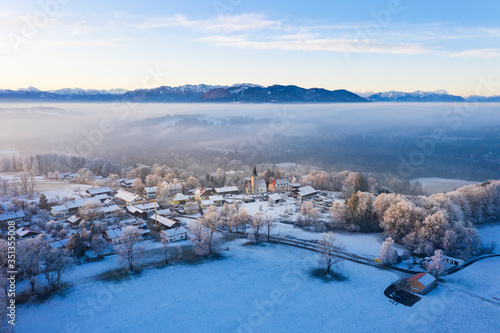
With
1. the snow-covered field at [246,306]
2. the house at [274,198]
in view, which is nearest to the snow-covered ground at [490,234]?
the snow-covered field at [246,306]

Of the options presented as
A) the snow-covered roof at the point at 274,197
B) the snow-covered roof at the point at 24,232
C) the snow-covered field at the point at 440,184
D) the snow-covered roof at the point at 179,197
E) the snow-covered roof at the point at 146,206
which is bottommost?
the snow-covered field at the point at 440,184

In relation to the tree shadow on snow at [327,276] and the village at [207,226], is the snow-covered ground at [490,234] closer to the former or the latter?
the village at [207,226]

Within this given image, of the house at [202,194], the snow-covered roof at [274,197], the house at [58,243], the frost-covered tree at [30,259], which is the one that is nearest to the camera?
the frost-covered tree at [30,259]

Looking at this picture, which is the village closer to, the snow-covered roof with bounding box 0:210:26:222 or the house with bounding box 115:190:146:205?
the house with bounding box 115:190:146:205

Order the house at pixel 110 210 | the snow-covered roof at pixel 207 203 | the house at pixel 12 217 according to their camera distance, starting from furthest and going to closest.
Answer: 1. the snow-covered roof at pixel 207 203
2. the house at pixel 110 210
3. the house at pixel 12 217

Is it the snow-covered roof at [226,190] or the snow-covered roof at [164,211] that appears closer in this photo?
the snow-covered roof at [164,211]

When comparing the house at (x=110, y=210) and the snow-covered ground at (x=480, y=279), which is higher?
the snow-covered ground at (x=480, y=279)

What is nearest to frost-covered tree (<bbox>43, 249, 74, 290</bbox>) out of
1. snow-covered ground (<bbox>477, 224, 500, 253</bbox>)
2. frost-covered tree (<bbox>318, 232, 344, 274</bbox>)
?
frost-covered tree (<bbox>318, 232, 344, 274</bbox>)

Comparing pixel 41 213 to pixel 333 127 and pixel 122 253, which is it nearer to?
pixel 122 253

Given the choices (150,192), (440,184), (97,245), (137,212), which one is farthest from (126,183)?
(440,184)
